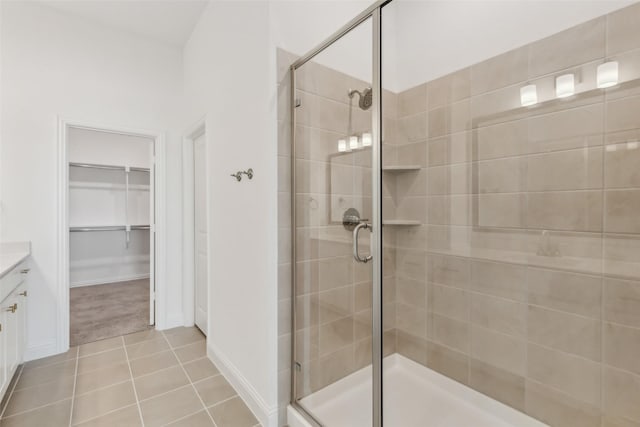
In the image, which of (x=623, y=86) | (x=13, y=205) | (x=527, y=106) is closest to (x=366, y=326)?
(x=527, y=106)

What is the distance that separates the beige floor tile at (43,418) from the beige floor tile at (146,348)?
Answer: 639mm

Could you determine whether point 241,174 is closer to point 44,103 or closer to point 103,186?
point 44,103

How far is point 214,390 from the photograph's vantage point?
2.08m

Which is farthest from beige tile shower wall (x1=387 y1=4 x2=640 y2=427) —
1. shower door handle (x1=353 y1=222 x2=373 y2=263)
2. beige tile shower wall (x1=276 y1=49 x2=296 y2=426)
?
beige tile shower wall (x1=276 y1=49 x2=296 y2=426)

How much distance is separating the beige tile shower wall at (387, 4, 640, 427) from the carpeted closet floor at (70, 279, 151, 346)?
283cm

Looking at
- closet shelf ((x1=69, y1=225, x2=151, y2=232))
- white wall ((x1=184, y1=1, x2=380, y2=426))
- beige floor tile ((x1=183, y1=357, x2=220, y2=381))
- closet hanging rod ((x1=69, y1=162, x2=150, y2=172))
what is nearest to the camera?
white wall ((x1=184, y1=1, x2=380, y2=426))

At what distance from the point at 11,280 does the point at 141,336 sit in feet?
4.13

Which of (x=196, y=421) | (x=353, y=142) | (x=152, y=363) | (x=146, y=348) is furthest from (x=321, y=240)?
(x=146, y=348)

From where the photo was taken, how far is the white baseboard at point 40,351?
2.45 meters

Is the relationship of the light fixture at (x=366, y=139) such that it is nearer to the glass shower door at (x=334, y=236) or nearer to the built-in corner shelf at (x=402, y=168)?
the glass shower door at (x=334, y=236)

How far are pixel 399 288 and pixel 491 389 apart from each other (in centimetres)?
78

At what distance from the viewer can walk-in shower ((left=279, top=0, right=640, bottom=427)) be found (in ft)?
4.60

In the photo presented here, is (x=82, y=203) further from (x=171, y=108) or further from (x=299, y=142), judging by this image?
(x=299, y=142)

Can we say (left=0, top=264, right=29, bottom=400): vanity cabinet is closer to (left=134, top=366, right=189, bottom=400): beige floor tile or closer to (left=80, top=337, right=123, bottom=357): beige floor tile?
(left=80, top=337, right=123, bottom=357): beige floor tile
